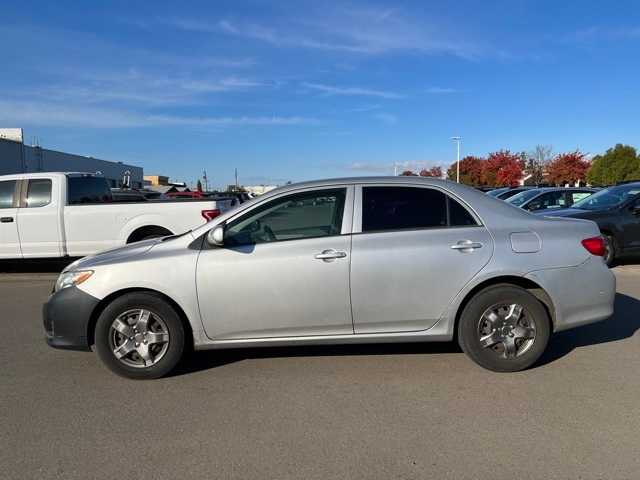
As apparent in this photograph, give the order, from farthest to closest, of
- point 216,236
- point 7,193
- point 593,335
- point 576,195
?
point 576,195, point 7,193, point 593,335, point 216,236

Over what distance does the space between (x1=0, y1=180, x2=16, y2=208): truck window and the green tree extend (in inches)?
1933

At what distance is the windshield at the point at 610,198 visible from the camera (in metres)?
10.0

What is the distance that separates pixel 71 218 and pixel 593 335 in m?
8.35

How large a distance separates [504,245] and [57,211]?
26.2 feet

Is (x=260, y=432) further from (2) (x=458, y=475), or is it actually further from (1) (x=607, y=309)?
(1) (x=607, y=309)

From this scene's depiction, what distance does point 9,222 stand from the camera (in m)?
9.36

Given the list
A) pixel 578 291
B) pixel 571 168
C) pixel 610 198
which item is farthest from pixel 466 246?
pixel 571 168

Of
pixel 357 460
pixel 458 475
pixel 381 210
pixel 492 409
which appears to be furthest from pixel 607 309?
pixel 357 460

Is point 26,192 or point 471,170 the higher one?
point 471,170

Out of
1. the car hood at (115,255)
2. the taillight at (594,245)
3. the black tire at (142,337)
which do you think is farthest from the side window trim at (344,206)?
the taillight at (594,245)

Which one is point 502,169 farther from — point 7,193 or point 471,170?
point 7,193

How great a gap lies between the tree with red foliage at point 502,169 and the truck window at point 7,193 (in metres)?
61.3

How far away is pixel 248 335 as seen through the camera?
171 inches

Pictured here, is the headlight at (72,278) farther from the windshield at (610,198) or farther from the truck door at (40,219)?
the windshield at (610,198)
